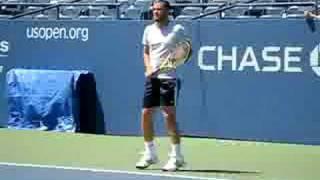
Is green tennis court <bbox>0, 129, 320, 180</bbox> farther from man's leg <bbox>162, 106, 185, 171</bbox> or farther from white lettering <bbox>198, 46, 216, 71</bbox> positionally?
white lettering <bbox>198, 46, 216, 71</bbox>

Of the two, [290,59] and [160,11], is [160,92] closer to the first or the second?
[160,11]

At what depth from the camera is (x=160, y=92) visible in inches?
426

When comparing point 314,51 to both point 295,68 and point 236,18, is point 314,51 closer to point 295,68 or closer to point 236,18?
point 295,68

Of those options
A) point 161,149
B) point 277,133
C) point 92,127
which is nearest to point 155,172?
point 161,149

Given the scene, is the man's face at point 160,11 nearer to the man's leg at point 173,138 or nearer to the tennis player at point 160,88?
the tennis player at point 160,88

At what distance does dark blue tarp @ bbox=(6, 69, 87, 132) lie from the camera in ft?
52.2

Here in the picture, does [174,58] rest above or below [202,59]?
above

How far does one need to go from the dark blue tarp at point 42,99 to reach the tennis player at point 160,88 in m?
4.99

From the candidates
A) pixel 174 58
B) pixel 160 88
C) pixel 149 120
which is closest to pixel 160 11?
pixel 174 58

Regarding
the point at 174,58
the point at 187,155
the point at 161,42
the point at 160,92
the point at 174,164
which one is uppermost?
the point at 161,42

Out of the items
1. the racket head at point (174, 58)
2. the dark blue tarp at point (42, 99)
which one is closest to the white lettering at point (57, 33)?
the dark blue tarp at point (42, 99)

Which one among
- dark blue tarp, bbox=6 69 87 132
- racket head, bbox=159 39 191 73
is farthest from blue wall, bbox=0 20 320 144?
racket head, bbox=159 39 191 73

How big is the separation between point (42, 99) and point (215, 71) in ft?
11.1

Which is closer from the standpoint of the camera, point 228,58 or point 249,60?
point 249,60
